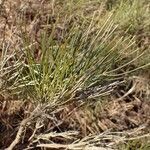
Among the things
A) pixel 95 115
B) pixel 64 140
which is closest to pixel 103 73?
pixel 64 140

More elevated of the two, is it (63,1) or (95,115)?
(63,1)

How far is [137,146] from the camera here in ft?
5.43

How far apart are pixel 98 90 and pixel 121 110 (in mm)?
863

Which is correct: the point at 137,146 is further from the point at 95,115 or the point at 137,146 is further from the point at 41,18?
the point at 41,18

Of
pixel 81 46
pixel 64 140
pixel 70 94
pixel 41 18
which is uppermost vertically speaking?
pixel 81 46

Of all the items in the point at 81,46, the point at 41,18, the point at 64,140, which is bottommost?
the point at 64,140

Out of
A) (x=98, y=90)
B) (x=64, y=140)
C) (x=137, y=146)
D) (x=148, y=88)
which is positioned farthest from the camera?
(x=148, y=88)

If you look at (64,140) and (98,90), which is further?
(64,140)

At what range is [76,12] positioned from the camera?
2.16 m

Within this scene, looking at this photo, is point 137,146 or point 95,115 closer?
point 137,146

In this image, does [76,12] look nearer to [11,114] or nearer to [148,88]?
[148,88]

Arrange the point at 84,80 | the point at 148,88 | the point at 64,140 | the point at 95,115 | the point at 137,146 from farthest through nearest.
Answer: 1. the point at 148,88
2. the point at 95,115
3. the point at 64,140
4. the point at 137,146
5. the point at 84,80

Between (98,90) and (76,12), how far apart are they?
1.00 metres

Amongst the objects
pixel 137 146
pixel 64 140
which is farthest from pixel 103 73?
pixel 64 140
